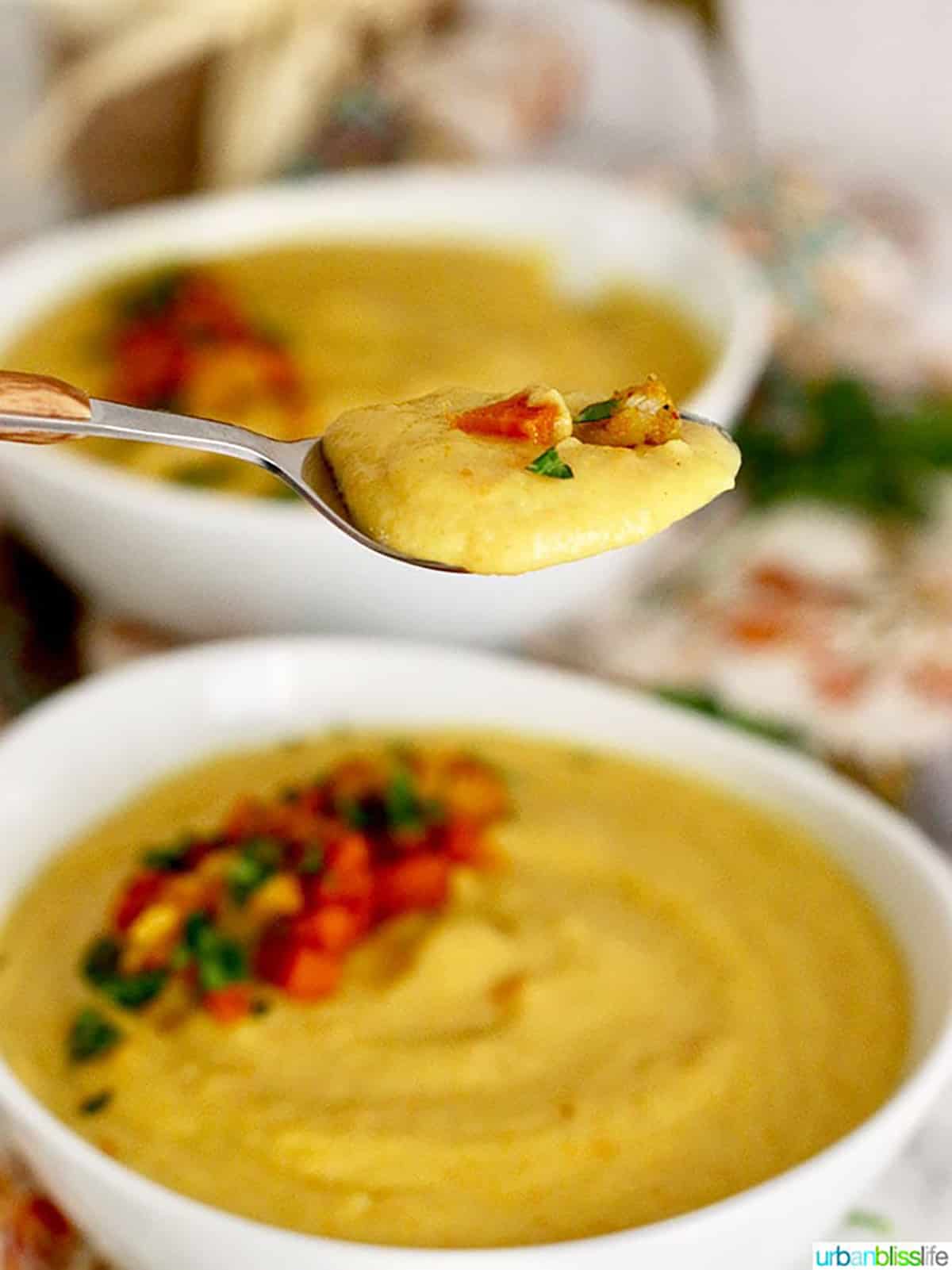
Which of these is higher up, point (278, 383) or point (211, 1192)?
point (278, 383)

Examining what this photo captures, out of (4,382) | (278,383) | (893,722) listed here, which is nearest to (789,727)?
(893,722)

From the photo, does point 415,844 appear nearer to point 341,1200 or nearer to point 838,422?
point 341,1200

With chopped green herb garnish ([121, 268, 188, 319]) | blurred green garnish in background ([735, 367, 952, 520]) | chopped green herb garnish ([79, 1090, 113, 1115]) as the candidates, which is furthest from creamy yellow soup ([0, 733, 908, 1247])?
chopped green herb garnish ([121, 268, 188, 319])

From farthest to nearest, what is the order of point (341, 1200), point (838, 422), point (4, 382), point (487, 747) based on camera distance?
point (838, 422) < point (487, 747) < point (341, 1200) < point (4, 382)

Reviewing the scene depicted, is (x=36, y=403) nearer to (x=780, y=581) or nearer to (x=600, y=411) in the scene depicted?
(x=600, y=411)

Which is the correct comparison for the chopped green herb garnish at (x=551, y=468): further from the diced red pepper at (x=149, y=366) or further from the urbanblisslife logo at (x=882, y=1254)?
the diced red pepper at (x=149, y=366)

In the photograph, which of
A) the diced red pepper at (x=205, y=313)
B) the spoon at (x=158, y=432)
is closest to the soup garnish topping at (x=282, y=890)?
the spoon at (x=158, y=432)
